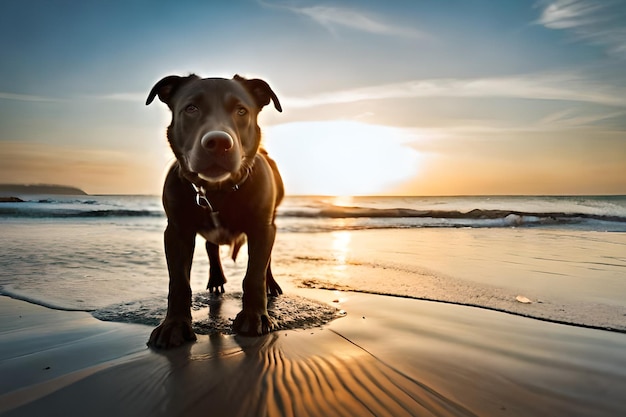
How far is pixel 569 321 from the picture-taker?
11.4 feet

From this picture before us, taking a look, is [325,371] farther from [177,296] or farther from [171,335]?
[177,296]

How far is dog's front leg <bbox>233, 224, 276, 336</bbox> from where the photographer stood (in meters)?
3.10

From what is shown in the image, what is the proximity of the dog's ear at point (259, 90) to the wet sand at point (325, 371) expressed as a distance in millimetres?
1790

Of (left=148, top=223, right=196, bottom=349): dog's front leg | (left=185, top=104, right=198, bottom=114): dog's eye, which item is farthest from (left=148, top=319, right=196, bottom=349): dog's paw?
(left=185, top=104, right=198, bottom=114): dog's eye

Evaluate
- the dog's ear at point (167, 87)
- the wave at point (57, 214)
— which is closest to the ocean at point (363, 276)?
the dog's ear at point (167, 87)

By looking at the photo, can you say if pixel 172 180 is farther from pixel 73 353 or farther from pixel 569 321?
→ pixel 569 321

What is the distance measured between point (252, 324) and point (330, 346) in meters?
0.61

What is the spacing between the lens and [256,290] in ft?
10.6

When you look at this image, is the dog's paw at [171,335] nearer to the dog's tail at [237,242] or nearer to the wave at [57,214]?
the dog's tail at [237,242]

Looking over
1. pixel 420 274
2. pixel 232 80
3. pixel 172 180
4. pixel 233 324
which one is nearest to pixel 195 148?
pixel 172 180

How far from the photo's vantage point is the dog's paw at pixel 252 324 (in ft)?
9.98

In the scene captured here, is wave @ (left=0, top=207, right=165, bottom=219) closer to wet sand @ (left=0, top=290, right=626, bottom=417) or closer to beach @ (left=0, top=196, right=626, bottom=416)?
beach @ (left=0, top=196, right=626, bottom=416)

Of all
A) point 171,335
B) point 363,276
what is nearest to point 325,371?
point 171,335

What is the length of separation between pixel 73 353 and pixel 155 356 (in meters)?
0.50
